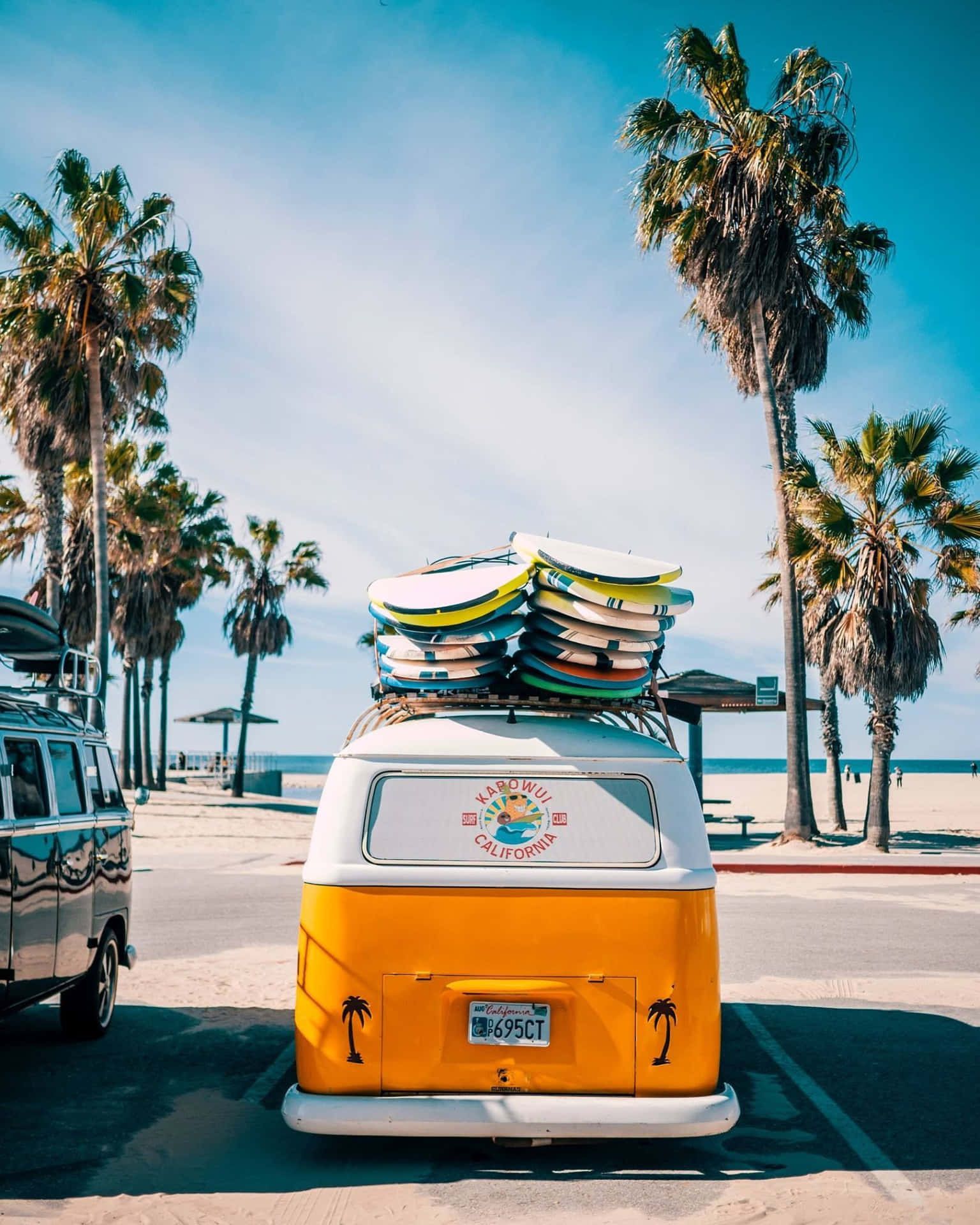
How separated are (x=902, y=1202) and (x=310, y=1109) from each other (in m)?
2.43

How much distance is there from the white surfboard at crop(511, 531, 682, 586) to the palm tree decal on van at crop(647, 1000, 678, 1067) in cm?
186

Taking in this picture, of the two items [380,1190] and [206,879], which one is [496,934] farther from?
[206,879]

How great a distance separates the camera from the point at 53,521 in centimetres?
2397

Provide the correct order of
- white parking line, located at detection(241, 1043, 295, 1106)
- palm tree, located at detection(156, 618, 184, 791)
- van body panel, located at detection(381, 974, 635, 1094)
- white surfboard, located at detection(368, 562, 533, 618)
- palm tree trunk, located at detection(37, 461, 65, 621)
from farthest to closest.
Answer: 1. palm tree, located at detection(156, 618, 184, 791)
2. palm tree trunk, located at detection(37, 461, 65, 621)
3. white parking line, located at detection(241, 1043, 295, 1106)
4. white surfboard, located at detection(368, 562, 533, 618)
5. van body panel, located at detection(381, 974, 635, 1094)

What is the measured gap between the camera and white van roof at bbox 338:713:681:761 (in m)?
4.66

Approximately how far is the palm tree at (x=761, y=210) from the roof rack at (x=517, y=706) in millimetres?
16066

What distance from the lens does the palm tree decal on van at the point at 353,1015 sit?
14.4 ft

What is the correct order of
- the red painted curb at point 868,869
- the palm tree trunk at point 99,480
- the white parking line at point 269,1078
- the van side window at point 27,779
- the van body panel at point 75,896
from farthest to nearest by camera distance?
the palm tree trunk at point 99,480, the red painted curb at point 868,869, the van body panel at point 75,896, the white parking line at point 269,1078, the van side window at point 27,779

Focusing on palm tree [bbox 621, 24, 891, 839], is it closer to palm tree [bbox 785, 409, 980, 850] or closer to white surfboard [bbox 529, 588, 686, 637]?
palm tree [bbox 785, 409, 980, 850]

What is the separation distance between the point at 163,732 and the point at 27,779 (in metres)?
37.0

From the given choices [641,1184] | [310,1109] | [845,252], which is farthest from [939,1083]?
[845,252]

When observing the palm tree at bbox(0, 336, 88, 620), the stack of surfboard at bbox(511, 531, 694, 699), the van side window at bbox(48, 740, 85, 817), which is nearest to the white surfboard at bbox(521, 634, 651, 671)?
the stack of surfboard at bbox(511, 531, 694, 699)

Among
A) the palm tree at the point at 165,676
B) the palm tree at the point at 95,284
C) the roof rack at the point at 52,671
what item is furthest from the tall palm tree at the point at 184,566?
the roof rack at the point at 52,671

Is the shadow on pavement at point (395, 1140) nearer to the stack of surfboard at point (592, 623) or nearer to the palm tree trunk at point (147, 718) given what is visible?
the stack of surfboard at point (592, 623)
